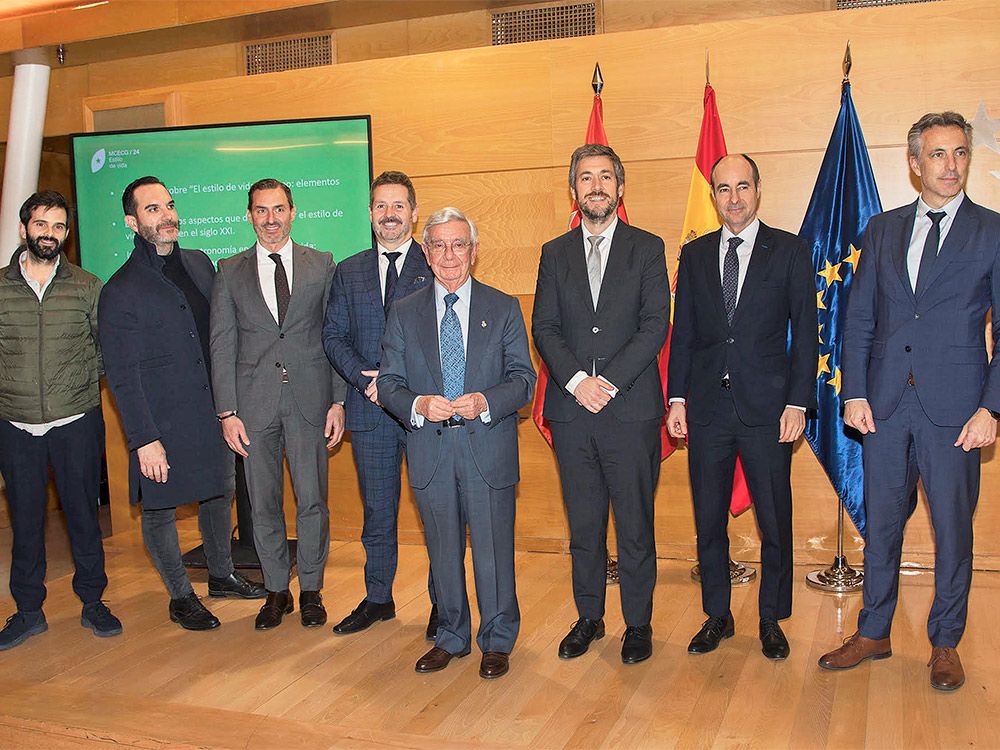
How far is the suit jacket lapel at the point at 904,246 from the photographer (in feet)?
10.3

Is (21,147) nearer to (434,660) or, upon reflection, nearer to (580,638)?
(434,660)

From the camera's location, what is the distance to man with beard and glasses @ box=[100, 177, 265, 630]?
3783mm

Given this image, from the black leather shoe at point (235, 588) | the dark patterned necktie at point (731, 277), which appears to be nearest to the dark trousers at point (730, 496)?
the dark patterned necktie at point (731, 277)

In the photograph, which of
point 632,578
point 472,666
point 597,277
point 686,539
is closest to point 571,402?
point 597,277

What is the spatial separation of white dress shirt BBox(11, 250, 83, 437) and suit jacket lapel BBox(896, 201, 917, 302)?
3134 millimetres

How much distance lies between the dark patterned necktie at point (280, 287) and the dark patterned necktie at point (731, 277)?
1.70 meters

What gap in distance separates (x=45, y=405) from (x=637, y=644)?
2.46 m

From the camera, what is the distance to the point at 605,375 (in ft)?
10.8

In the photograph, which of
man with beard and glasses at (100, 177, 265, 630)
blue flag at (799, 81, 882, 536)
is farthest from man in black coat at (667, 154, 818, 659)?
man with beard and glasses at (100, 177, 265, 630)

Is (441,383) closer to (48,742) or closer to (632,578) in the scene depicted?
(632,578)

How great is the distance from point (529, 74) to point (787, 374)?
237 cm

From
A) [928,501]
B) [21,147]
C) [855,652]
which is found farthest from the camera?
[21,147]

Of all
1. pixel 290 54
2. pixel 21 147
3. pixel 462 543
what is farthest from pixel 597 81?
pixel 21 147

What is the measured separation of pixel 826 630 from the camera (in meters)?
3.70
